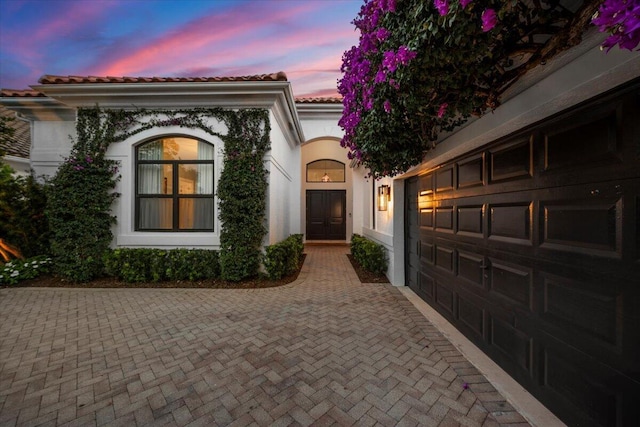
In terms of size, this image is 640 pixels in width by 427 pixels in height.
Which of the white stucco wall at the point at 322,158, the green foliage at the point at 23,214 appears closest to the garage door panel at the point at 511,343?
the green foliage at the point at 23,214

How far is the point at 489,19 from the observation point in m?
1.22

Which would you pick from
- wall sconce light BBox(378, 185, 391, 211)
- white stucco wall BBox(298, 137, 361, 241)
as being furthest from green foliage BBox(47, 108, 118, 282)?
white stucco wall BBox(298, 137, 361, 241)

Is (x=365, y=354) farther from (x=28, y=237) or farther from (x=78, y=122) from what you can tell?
(x=28, y=237)

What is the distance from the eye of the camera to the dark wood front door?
12.7 metres

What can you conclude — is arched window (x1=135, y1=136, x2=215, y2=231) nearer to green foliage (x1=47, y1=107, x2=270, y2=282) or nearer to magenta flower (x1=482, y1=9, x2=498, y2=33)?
green foliage (x1=47, y1=107, x2=270, y2=282)

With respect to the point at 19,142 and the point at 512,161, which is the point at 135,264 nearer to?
the point at 512,161

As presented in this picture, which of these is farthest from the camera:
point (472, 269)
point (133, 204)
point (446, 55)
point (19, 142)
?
point (19, 142)

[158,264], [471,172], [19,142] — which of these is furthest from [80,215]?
[471,172]

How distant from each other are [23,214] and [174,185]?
11.8 ft

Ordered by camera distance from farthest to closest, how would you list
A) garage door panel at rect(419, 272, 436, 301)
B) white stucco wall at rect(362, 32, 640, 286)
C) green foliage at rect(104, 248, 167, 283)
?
green foliage at rect(104, 248, 167, 283) → garage door panel at rect(419, 272, 436, 301) → white stucco wall at rect(362, 32, 640, 286)

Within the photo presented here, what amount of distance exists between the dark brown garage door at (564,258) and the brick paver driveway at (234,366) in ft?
1.58

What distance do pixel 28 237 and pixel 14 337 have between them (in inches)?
171

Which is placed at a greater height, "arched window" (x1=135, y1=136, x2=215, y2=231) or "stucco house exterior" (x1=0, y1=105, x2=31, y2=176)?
"stucco house exterior" (x1=0, y1=105, x2=31, y2=176)

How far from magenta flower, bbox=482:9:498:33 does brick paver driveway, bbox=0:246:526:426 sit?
8.29 feet
